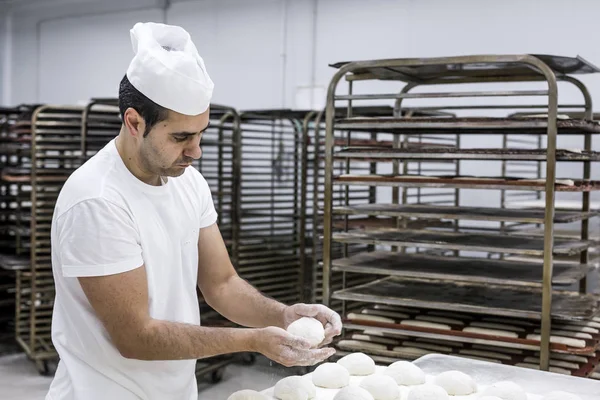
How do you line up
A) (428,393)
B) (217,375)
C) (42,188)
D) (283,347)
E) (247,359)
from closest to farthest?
(283,347) < (428,393) < (42,188) < (217,375) < (247,359)

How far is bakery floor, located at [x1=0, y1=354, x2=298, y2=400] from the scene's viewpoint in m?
4.90

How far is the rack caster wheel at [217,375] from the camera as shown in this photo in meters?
5.18

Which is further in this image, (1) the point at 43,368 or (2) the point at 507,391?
(1) the point at 43,368

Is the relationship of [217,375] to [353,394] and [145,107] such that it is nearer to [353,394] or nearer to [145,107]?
[353,394]

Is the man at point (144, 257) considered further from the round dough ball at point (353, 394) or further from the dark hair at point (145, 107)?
the round dough ball at point (353, 394)

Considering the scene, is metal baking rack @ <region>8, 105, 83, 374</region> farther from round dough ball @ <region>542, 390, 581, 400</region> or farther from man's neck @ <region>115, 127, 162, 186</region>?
round dough ball @ <region>542, 390, 581, 400</region>

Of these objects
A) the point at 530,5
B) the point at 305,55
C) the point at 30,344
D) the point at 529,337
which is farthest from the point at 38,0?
the point at 529,337

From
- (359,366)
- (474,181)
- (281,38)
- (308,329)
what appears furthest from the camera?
(281,38)

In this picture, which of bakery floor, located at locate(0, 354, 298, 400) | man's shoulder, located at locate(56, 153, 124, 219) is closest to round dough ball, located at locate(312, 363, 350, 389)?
man's shoulder, located at locate(56, 153, 124, 219)

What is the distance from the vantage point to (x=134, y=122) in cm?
178

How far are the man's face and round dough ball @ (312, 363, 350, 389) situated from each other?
82cm

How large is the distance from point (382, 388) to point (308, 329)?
14.7 inches

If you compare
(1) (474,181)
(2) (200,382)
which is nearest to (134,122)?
(1) (474,181)

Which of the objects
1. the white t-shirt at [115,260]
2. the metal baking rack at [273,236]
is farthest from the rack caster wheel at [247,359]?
the white t-shirt at [115,260]
